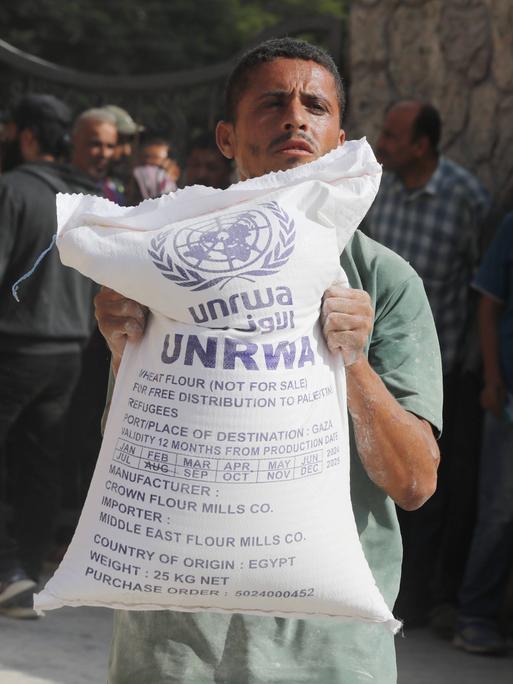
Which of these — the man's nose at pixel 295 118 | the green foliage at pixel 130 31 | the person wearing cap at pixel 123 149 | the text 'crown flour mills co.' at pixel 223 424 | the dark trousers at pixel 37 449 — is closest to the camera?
the text 'crown flour mills co.' at pixel 223 424

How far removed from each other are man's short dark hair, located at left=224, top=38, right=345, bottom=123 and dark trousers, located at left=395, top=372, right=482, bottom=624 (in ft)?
9.96

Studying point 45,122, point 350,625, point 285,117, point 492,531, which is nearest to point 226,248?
point 285,117

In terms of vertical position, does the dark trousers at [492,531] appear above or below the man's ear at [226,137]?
below

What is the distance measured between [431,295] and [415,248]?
20 centimetres

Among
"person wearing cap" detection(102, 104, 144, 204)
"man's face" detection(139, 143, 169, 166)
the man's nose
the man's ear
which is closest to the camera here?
the man's nose

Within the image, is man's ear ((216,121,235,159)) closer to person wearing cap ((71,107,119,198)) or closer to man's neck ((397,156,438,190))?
man's neck ((397,156,438,190))

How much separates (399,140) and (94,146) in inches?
67.2

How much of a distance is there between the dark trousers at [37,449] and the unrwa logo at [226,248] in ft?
11.0

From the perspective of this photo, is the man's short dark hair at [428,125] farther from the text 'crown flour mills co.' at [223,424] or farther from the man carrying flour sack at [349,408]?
the text 'crown flour mills co.' at [223,424]

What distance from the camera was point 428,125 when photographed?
16.5 ft

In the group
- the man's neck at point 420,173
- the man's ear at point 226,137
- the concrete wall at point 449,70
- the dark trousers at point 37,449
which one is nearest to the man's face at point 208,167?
the concrete wall at point 449,70

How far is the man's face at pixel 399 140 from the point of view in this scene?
16.5ft

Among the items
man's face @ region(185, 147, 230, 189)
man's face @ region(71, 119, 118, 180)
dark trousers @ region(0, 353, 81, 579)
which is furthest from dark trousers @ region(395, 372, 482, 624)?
man's face @ region(71, 119, 118, 180)

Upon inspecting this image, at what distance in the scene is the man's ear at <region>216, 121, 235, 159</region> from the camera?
207cm
